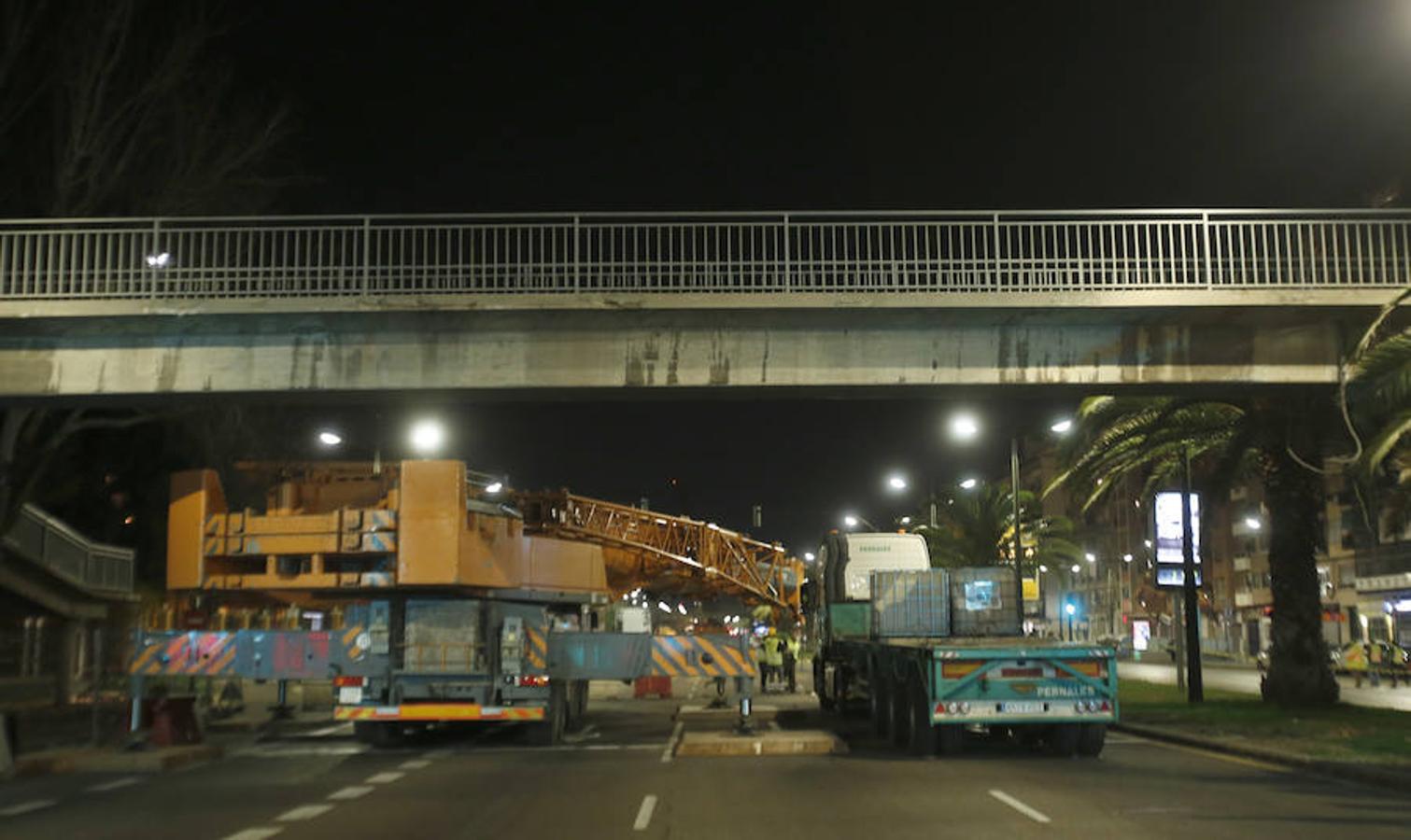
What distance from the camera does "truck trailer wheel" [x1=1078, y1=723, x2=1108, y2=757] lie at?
1769cm

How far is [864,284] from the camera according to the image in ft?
65.4

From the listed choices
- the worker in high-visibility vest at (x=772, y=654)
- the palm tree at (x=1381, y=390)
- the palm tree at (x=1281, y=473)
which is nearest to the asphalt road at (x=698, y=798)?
the palm tree at (x=1381, y=390)

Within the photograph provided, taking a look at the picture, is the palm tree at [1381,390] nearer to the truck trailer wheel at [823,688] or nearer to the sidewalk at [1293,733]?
the sidewalk at [1293,733]

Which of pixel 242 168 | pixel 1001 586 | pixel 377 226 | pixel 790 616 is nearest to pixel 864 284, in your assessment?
pixel 1001 586

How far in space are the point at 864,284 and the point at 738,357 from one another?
6.82 ft

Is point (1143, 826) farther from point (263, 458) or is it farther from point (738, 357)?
point (263, 458)

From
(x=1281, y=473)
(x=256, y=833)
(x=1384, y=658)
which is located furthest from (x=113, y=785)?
(x=1384, y=658)

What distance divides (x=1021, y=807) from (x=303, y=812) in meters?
6.63

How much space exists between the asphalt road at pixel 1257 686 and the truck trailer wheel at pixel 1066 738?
9052 mm

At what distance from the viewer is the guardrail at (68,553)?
3017 centimetres

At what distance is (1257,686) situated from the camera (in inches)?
1391

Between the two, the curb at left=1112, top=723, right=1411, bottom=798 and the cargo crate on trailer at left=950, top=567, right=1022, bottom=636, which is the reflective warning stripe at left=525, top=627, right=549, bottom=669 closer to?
the cargo crate on trailer at left=950, top=567, right=1022, bottom=636

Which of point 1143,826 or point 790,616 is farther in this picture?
point 790,616

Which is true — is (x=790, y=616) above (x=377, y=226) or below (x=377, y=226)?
below
